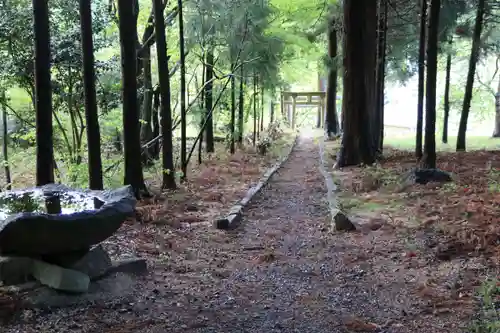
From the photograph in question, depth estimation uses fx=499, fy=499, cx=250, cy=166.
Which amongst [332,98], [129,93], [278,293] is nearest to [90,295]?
[278,293]

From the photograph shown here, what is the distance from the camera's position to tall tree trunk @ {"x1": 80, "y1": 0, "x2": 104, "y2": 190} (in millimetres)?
7777

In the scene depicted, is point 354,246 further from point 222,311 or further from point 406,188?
point 406,188

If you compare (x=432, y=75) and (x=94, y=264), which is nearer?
(x=94, y=264)

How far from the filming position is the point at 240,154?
61.8 feet

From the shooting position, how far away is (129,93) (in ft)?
28.9

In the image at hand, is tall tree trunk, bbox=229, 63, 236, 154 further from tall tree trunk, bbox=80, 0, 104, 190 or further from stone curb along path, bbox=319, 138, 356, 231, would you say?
tall tree trunk, bbox=80, 0, 104, 190

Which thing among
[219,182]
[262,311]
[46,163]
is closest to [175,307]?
[262,311]

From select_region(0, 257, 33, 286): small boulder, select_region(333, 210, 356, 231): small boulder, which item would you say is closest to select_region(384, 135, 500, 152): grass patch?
select_region(333, 210, 356, 231): small boulder

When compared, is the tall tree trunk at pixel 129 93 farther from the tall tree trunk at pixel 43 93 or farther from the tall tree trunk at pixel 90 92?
the tall tree trunk at pixel 43 93

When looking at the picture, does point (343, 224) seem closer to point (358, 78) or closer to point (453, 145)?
point (358, 78)

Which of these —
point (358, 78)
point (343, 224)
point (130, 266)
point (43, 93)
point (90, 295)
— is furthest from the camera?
point (358, 78)

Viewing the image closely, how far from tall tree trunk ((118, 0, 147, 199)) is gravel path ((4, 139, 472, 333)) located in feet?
8.33

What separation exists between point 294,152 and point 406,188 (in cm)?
1117

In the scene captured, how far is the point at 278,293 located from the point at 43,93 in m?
4.63
